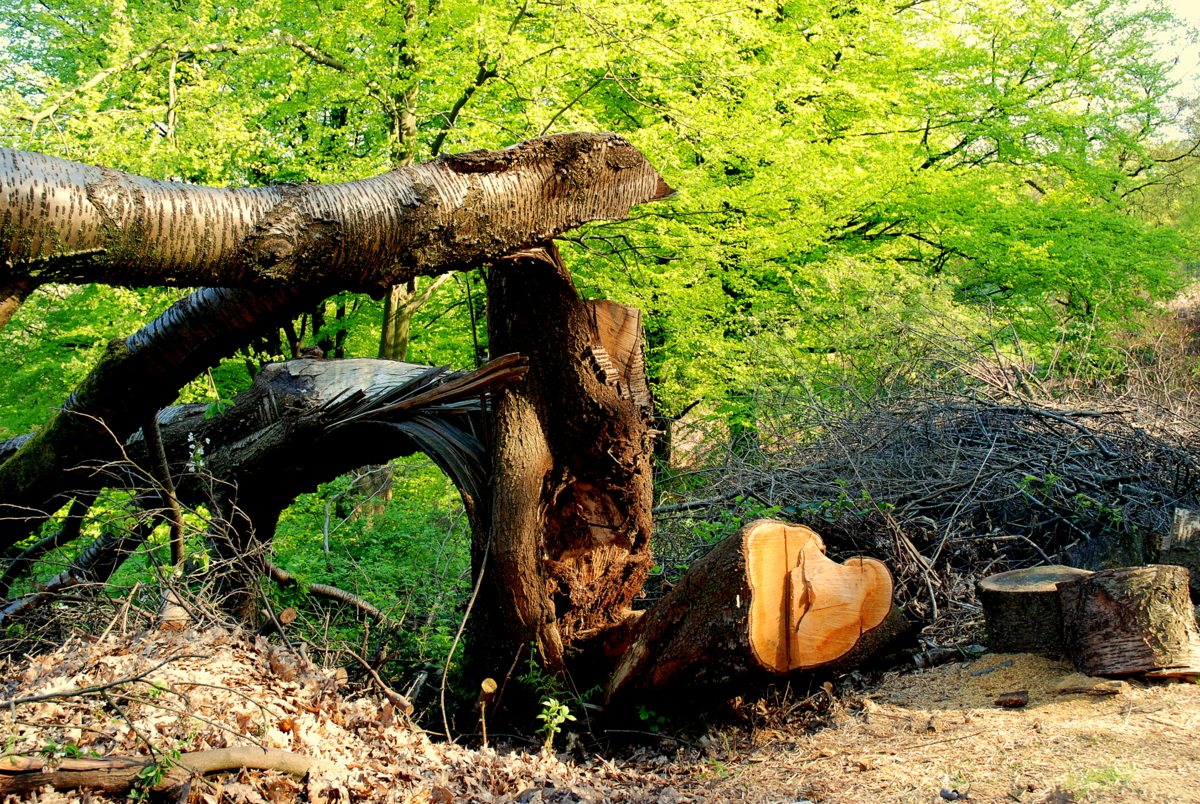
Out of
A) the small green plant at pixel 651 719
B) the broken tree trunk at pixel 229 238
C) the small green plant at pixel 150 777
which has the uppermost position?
the broken tree trunk at pixel 229 238

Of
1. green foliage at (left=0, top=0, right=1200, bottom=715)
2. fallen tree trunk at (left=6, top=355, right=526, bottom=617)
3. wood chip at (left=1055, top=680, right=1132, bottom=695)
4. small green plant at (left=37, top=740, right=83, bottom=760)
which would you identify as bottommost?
wood chip at (left=1055, top=680, right=1132, bottom=695)

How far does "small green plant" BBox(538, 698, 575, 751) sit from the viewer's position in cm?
389

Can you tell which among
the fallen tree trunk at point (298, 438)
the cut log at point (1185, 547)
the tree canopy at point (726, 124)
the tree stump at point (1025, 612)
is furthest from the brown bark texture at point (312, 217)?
the tree canopy at point (726, 124)

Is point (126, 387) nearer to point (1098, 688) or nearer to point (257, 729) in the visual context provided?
point (257, 729)

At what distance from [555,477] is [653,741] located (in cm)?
151

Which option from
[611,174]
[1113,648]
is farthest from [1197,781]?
[611,174]

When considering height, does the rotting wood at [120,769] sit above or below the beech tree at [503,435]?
below

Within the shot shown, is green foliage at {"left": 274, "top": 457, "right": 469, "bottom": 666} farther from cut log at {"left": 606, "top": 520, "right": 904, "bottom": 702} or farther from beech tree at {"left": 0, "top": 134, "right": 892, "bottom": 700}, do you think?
cut log at {"left": 606, "top": 520, "right": 904, "bottom": 702}

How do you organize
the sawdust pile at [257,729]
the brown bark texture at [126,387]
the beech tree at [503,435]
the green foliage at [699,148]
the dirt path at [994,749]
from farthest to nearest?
1. the green foliage at [699,148]
2. the brown bark texture at [126,387]
3. the beech tree at [503,435]
4. the dirt path at [994,749]
5. the sawdust pile at [257,729]

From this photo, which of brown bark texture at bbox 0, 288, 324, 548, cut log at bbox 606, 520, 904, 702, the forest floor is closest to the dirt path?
the forest floor

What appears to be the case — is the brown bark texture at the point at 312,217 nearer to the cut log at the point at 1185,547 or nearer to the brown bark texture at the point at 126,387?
the brown bark texture at the point at 126,387

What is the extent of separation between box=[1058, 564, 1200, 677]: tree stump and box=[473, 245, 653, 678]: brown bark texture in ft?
7.51

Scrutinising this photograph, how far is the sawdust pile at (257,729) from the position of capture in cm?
276

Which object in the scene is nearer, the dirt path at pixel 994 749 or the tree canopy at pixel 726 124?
the dirt path at pixel 994 749
